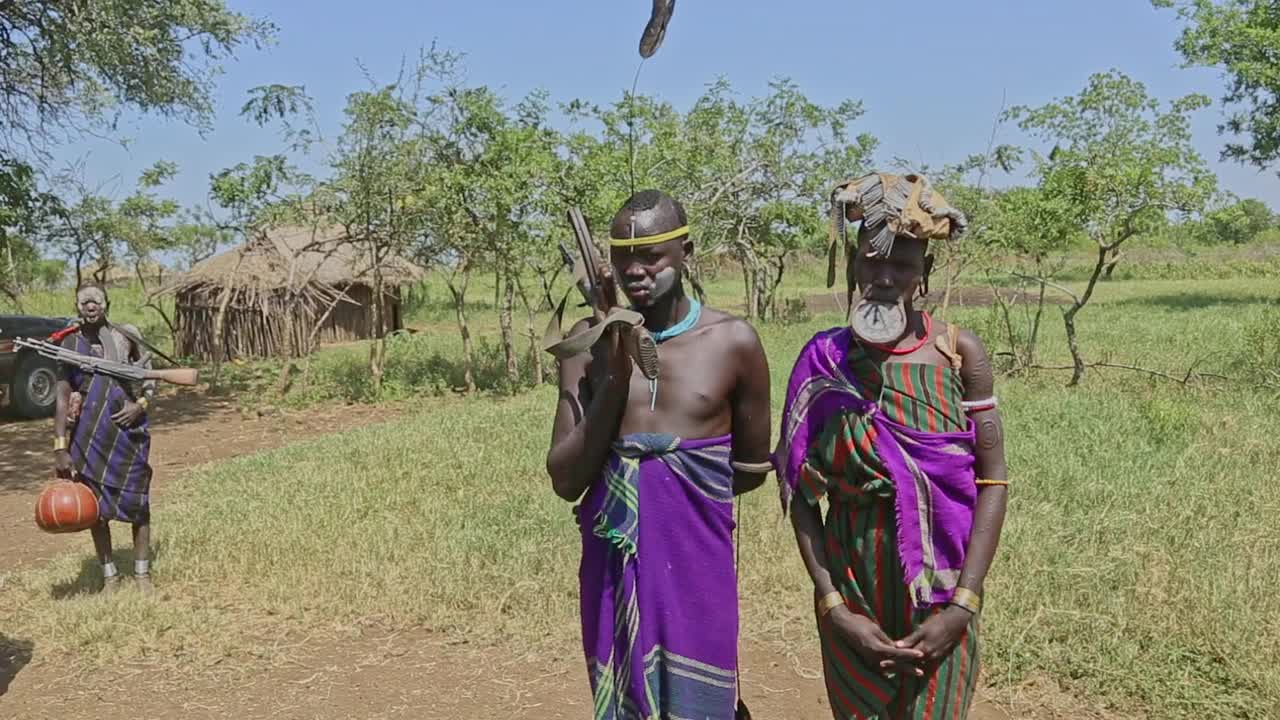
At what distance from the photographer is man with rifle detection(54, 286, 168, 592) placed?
16.4 ft

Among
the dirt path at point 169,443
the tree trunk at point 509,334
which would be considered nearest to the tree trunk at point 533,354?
the tree trunk at point 509,334

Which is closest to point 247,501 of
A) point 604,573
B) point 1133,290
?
point 604,573

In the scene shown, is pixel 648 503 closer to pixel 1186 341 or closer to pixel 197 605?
pixel 197 605

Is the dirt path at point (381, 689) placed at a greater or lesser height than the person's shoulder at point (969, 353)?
lesser

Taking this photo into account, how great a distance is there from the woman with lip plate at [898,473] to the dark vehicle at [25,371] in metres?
11.9

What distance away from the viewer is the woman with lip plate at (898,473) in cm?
197

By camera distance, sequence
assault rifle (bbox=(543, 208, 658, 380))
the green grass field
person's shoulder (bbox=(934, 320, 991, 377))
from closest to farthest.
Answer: assault rifle (bbox=(543, 208, 658, 380)), person's shoulder (bbox=(934, 320, 991, 377)), the green grass field

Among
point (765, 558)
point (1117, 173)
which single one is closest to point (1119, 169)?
point (1117, 173)

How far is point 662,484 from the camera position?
2.21 metres

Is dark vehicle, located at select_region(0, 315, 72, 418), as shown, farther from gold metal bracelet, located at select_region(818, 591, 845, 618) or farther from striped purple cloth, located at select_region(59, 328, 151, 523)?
gold metal bracelet, located at select_region(818, 591, 845, 618)

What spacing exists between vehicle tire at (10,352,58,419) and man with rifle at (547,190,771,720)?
457 inches

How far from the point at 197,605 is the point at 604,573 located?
3.55 metres

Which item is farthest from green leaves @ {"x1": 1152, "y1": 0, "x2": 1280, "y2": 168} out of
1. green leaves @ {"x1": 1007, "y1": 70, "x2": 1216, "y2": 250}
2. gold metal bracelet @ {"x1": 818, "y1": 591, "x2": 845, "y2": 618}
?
gold metal bracelet @ {"x1": 818, "y1": 591, "x2": 845, "y2": 618}

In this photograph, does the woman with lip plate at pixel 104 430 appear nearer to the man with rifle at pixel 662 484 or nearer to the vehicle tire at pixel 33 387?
the man with rifle at pixel 662 484
